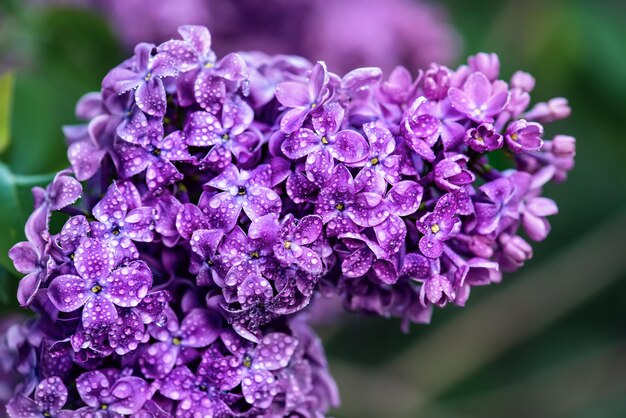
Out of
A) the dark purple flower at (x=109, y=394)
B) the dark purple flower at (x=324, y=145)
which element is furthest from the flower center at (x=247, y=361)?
the dark purple flower at (x=324, y=145)

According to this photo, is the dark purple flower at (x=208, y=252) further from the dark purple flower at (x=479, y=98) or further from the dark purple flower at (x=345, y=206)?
the dark purple flower at (x=479, y=98)

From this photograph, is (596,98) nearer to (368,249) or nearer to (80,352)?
(368,249)

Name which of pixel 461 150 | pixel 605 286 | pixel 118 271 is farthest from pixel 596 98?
pixel 118 271

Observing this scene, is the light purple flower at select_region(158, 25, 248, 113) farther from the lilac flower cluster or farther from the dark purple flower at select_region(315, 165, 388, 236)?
the dark purple flower at select_region(315, 165, 388, 236)

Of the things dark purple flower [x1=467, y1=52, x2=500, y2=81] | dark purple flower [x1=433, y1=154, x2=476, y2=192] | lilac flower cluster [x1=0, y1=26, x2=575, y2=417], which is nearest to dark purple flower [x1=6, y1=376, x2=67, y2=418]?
lilac flower cluster [x1=0, y1=26, x2=575, y2=417]

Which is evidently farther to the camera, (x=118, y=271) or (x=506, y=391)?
(x=506, y=391)

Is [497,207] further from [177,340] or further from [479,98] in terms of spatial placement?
[177,340]

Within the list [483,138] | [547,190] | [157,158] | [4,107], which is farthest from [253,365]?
[547,190]
